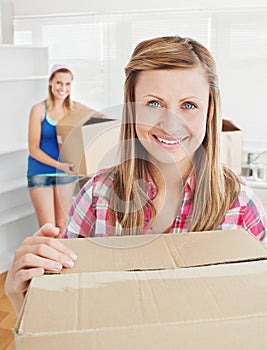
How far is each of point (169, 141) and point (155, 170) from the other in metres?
0.14

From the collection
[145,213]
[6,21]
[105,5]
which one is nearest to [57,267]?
[145,213]

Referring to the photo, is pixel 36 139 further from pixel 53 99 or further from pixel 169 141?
pixel 169 141

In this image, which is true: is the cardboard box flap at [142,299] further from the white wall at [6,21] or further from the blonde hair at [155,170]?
the white wall at [6,21]

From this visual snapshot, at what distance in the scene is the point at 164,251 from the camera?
27.7 inches

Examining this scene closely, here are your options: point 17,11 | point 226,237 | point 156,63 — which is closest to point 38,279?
point 226,237

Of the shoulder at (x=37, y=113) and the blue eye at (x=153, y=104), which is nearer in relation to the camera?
the blue eye at (x=153, y=104)

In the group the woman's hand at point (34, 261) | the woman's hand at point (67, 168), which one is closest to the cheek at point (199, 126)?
the woman's hand at point (34, 261)

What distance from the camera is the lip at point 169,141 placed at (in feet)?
2.93

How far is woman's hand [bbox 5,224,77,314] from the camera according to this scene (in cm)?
67

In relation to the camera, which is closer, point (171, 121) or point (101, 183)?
point (171, 121)

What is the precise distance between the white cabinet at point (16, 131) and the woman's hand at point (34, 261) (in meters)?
2.50

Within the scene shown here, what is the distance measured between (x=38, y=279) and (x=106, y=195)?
0.39 m

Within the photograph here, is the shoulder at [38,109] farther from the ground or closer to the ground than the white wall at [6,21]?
closer to the ground

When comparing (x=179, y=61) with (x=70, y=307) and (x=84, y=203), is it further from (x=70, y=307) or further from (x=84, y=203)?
(x=70, y=307)
